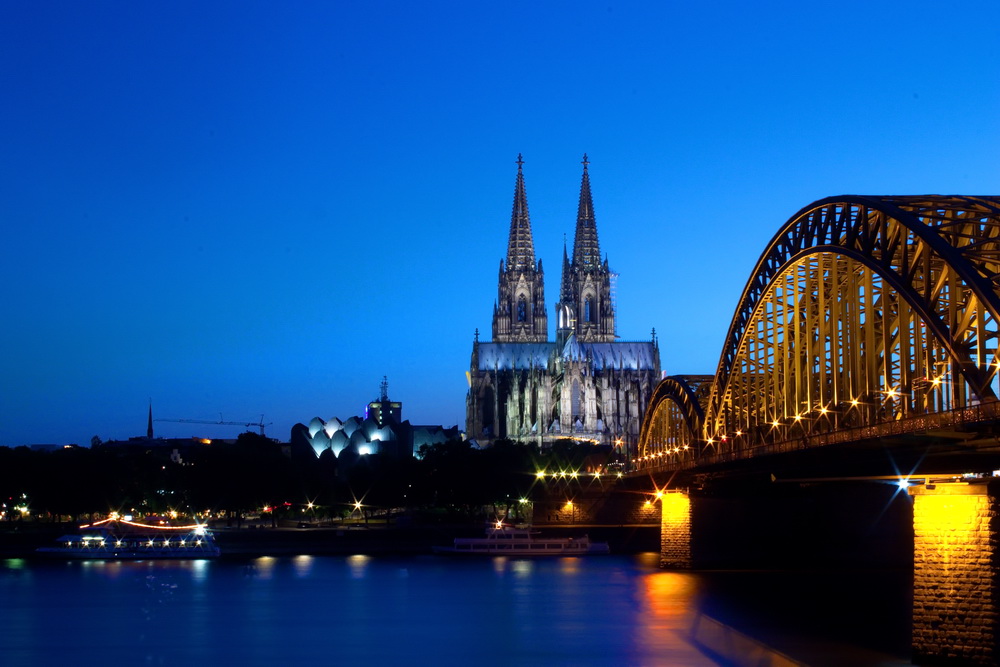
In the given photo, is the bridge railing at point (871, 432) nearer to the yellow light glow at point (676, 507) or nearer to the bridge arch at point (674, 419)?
the yellow light glow at point (676, 507)

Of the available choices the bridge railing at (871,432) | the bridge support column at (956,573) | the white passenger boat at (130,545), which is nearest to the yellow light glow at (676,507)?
the bridge railing at (871,432)

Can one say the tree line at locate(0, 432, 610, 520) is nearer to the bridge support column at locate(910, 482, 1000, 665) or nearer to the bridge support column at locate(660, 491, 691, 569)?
the bridge support column at locate(660, 491, 691, 569)

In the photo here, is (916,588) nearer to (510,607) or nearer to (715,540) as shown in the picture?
(510,607)

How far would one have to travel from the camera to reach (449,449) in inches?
5950

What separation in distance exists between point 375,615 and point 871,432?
85.1 ft

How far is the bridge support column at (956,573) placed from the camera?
33625mm

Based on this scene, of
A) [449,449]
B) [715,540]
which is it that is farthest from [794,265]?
[449,449]

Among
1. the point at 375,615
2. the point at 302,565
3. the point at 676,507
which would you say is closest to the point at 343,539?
the point at 302,565

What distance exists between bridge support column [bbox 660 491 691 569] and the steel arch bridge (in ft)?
42.9

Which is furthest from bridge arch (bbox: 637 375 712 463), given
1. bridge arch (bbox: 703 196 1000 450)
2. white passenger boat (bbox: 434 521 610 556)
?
bridge arch (bbox: 703 196 1000 450)

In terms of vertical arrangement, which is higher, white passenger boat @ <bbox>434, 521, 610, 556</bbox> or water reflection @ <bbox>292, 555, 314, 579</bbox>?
white passenger boat @ <bbox>434, 521, 610, 556</bbox>

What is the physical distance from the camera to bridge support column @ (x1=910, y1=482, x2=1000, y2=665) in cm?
3362

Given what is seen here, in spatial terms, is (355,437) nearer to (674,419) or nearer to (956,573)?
(674,419)

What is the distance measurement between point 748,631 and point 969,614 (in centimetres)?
1721
